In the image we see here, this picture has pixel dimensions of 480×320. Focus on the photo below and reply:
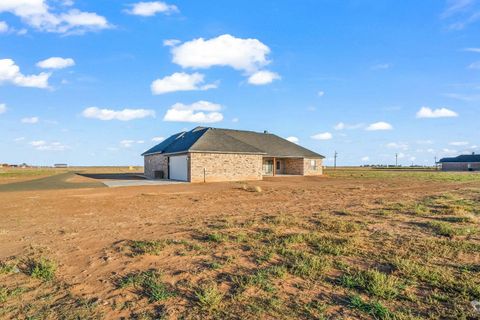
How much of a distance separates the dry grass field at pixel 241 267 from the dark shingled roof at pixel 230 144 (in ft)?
63.7

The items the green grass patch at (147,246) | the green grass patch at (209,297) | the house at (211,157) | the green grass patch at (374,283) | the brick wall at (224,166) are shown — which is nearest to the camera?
the green grass patch at (209,297)

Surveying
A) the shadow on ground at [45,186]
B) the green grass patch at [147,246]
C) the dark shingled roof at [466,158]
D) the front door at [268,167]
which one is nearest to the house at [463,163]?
the dark shingled roof at [466,158]

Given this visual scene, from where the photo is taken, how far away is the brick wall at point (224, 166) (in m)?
28.2

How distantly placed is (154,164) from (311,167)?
2040cm

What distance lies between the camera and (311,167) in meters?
42.6

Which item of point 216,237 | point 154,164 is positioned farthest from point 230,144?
point 216,237

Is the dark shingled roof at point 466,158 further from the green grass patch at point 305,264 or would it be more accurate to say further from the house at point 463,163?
the green grass patch at point 305,264

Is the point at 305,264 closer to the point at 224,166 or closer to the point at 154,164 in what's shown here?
the point at 224,166

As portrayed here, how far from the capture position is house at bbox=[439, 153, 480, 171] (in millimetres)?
71481

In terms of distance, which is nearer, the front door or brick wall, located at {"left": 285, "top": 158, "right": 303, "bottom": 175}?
brick wall, located at {"left": 285, "top": 158, "right": 303, "bottom": 175}

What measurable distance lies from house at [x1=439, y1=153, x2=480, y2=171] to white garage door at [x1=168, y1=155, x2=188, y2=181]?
6962 centimetres

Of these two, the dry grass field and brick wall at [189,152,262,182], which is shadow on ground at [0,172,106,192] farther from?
the dry grass field

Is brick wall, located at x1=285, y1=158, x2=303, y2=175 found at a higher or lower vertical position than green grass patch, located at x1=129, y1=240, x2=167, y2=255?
higher

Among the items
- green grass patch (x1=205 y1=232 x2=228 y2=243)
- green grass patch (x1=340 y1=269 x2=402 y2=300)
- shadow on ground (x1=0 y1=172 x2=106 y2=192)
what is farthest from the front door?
green grass patch (x1=340 y1=269 x2=402 y2=300)
